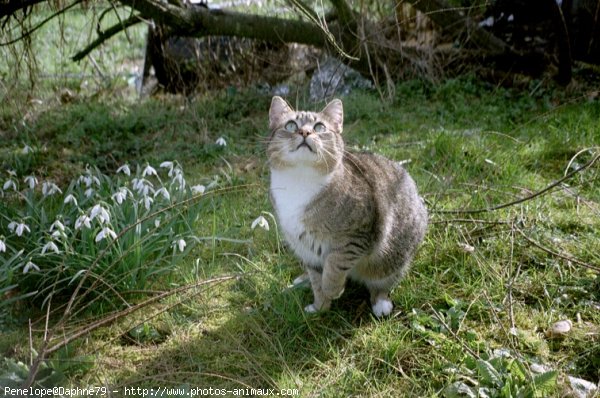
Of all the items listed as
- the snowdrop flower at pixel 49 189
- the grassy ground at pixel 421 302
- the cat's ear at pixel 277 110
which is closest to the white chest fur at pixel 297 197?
the grassy ground at pixel 421 302

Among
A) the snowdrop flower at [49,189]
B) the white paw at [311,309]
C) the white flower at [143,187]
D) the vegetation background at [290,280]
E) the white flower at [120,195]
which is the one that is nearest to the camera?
the vegetation background at [290,280]

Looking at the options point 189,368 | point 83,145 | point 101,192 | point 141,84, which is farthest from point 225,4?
point 189,368

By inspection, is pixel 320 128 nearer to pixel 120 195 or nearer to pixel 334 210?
pixel 334 210

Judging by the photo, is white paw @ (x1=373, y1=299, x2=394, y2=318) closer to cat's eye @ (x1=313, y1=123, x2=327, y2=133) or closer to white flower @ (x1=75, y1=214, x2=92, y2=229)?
cat's eye @ (x1=313, y1=123, x2=327, y2=133)

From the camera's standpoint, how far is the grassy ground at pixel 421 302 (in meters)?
2.63

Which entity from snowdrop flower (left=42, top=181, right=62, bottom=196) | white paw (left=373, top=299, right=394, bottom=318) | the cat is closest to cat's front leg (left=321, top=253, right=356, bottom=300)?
the cat

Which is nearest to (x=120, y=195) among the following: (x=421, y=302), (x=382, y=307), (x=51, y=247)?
(x=51, y=247)

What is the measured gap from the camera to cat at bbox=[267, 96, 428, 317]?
2.89 metres

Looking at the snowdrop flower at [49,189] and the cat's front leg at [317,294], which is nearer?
the cat's front leg at [317,294]

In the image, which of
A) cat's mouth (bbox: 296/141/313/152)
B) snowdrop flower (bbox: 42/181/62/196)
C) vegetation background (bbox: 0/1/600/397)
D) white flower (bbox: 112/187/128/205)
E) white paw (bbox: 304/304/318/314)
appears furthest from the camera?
snowdrop flower (bbox: 42/181/62/196)

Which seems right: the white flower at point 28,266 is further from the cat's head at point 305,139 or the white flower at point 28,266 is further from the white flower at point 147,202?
the cat's head at point 305,139

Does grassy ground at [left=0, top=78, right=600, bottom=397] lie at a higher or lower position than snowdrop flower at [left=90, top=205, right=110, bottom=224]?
lower

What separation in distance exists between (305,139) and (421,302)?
3.63 feet

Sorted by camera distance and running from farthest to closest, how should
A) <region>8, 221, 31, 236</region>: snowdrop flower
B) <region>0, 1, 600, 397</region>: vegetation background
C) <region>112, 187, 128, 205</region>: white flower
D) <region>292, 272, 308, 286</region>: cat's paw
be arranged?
1. <region>112, 187, 128, 205</region>: white flower
2. <region>292, 272, 308, 286</region>: cat's paw
3. <region>8, 221, 31, 236</region>: snowdrop flower
4. <region>0, 1, 600, 397</region>: vegetation background
